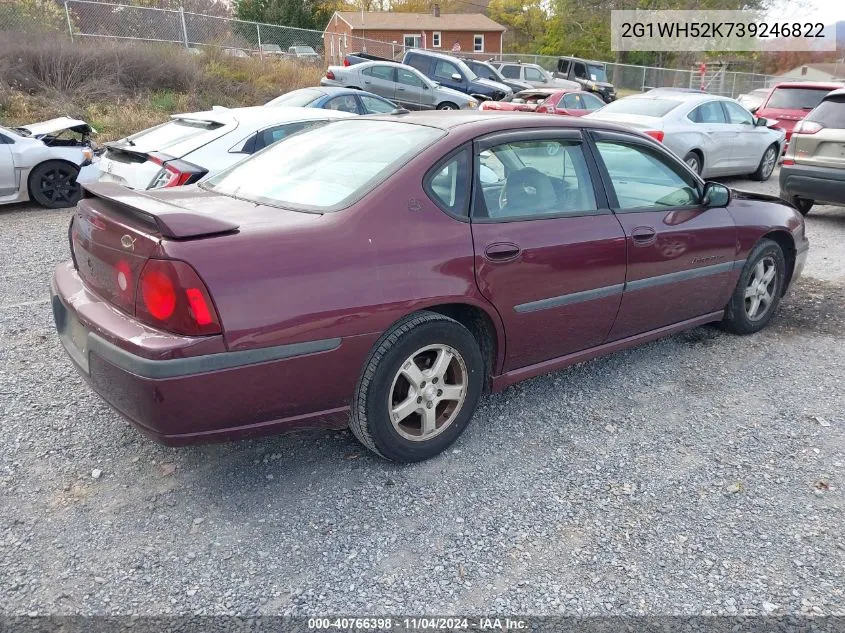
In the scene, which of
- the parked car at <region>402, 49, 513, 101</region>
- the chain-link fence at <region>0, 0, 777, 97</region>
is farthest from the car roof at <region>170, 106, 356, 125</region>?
the parked car at <region>402, 49, 513, 101</region>

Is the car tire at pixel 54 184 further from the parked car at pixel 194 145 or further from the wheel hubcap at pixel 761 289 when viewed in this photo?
the wheel hubcap at pixel 761 289

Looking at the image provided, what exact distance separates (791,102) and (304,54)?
1480cm

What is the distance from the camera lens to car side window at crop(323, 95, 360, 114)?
10.7 metres

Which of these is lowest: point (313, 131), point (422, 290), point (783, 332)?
point (783, 332)

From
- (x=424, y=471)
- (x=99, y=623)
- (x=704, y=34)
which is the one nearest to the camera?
(x=99, y=623)

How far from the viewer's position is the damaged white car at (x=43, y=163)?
27.2 ft

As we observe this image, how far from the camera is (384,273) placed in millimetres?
2826

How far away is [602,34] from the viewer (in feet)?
156

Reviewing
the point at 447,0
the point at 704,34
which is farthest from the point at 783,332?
the point at 447,0

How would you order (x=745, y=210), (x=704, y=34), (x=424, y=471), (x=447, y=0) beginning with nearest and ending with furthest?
(x=424, y=471)
(x=745, y=210)
(x=704, y=34)
(x=447, y=0)

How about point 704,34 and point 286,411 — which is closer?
point 286,411

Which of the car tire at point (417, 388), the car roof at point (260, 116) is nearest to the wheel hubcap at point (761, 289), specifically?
the car tire at point (417, 388)

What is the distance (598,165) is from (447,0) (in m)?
62.2

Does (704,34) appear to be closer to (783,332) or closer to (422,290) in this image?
(783,332)
